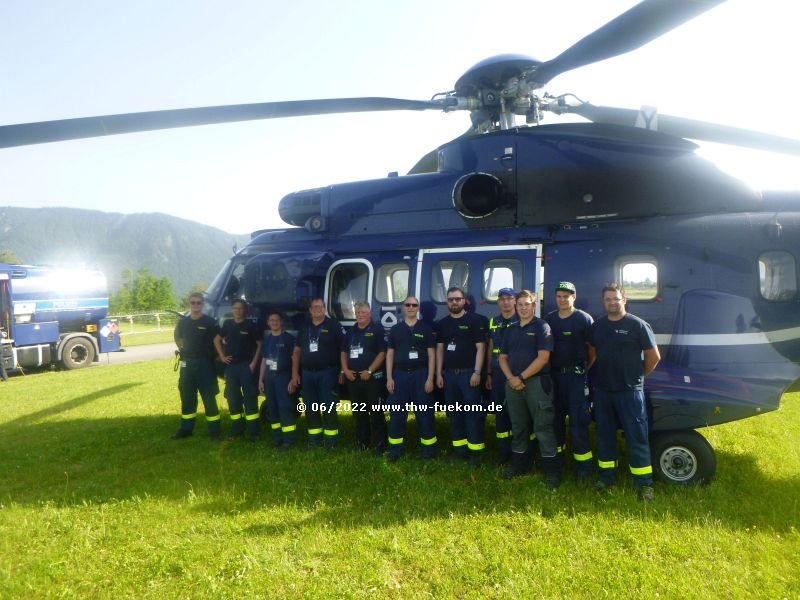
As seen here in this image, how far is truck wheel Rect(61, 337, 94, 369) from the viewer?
623 inches

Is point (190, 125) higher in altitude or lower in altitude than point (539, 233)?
higher

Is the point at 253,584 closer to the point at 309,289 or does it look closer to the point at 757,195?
the point at 309,289

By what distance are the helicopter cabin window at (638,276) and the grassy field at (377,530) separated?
1.96 m

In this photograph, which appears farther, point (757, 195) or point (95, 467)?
point (95, 467)

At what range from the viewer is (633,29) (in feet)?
12.5

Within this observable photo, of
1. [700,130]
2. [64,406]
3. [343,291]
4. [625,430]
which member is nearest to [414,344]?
[343,291]

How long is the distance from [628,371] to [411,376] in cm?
230

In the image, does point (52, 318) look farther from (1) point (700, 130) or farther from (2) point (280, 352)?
(1) point (700, 130)

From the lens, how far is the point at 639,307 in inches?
203

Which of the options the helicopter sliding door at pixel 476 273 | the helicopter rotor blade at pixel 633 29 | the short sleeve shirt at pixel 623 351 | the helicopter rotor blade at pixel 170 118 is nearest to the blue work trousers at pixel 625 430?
the short sleeve shirt at pixel 623 351

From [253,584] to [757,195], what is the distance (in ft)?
19.6

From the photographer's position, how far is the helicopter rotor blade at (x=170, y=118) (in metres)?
4.20

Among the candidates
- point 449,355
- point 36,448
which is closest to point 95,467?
point 36,448

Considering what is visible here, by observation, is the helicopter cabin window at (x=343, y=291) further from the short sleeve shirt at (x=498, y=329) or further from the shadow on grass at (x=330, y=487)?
the short sleeve shirt at (x=498, y=329)
